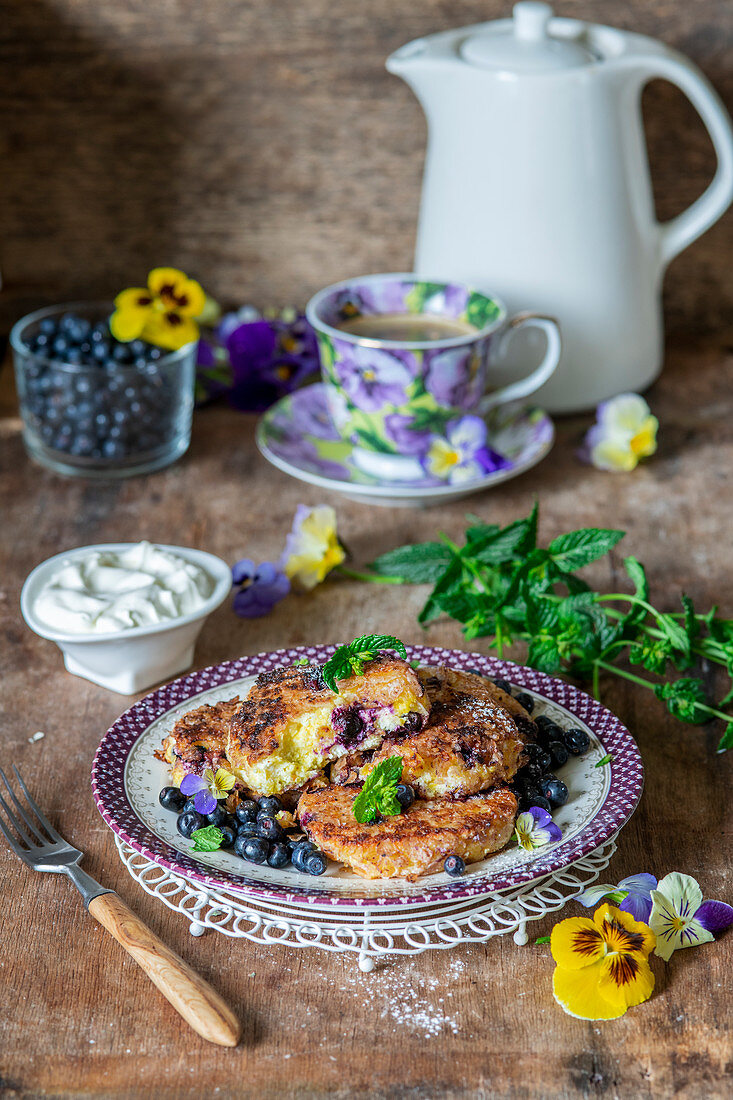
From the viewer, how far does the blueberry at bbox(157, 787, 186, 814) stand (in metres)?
0.73

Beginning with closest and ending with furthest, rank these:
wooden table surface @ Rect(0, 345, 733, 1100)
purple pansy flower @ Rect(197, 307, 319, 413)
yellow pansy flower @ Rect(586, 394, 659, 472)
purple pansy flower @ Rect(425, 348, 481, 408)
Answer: wooden table surface @ Rect(0, 345, 733, 1100) → purple pansy flower @ Rect(425, 348, 481, 408) → yellow pansy flower @ Rect(586, 394, 659, 472) → purple pansy flower @ Rect(197, 307, 319, 413)

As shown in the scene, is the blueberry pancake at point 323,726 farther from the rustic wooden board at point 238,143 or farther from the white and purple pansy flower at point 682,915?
the rustic wooden board at point 238,143

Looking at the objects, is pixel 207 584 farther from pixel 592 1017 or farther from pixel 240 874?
pixel 592 1017

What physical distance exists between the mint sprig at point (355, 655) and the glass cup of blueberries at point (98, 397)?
62 centimetres

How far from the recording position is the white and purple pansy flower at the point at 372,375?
1.19 meters

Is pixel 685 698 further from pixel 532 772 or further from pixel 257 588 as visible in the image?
pixel 257 588

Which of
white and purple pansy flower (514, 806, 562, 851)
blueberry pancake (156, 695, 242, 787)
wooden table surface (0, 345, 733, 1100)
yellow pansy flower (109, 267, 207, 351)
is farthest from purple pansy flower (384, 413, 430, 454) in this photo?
white and purple pansy flower (514, 806, 562, 851)

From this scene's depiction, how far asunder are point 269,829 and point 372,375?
24.8 inches

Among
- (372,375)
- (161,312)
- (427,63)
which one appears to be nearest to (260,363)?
(161,312)

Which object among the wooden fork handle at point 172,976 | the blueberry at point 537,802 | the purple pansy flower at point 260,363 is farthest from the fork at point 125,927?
the purple pansy flower at point 260,363

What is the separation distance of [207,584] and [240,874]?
13.8 inches

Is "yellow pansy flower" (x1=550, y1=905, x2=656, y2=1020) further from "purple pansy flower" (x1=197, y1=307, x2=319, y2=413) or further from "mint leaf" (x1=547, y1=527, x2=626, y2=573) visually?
"purple pansy flower" (x1=197, y1=307, x2=319, y2=413)

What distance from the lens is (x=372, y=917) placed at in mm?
672

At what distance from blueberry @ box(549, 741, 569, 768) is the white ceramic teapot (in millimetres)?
709
